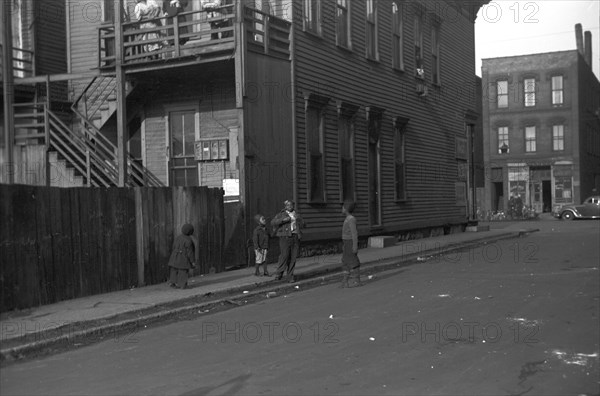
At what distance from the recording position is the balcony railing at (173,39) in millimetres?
15359

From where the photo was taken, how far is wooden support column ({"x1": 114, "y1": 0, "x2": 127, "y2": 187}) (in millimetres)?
15797

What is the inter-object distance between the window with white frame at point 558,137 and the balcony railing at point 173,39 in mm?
40513

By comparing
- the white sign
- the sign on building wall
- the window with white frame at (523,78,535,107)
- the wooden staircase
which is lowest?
the white sign

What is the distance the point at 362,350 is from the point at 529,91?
48.9 metres

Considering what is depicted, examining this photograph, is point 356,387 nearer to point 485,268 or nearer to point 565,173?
point 485,268

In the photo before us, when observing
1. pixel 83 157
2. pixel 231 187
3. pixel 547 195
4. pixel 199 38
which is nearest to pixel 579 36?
pixel 547 195

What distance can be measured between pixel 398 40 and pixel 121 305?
1730cm

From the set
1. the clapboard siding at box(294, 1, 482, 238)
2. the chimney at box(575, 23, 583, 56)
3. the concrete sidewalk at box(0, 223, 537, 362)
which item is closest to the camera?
the concrete sidewalk at box(0, 223, 537, 362)

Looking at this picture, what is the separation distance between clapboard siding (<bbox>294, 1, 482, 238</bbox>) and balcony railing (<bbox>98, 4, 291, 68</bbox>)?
1.07 meters

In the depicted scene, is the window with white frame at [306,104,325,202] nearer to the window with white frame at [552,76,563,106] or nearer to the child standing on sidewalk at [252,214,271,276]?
the child standing on sidewalk at [252,214,271,276]

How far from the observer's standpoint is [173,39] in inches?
637

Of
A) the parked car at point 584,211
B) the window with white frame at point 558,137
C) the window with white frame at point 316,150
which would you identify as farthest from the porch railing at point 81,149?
the window with white frame at point 558,137

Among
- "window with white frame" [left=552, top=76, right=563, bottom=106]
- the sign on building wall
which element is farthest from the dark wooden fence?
"window with white frame" [left=552, top=76, right=563, bottom=106]

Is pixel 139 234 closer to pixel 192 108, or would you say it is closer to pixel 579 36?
pixel 192 108
